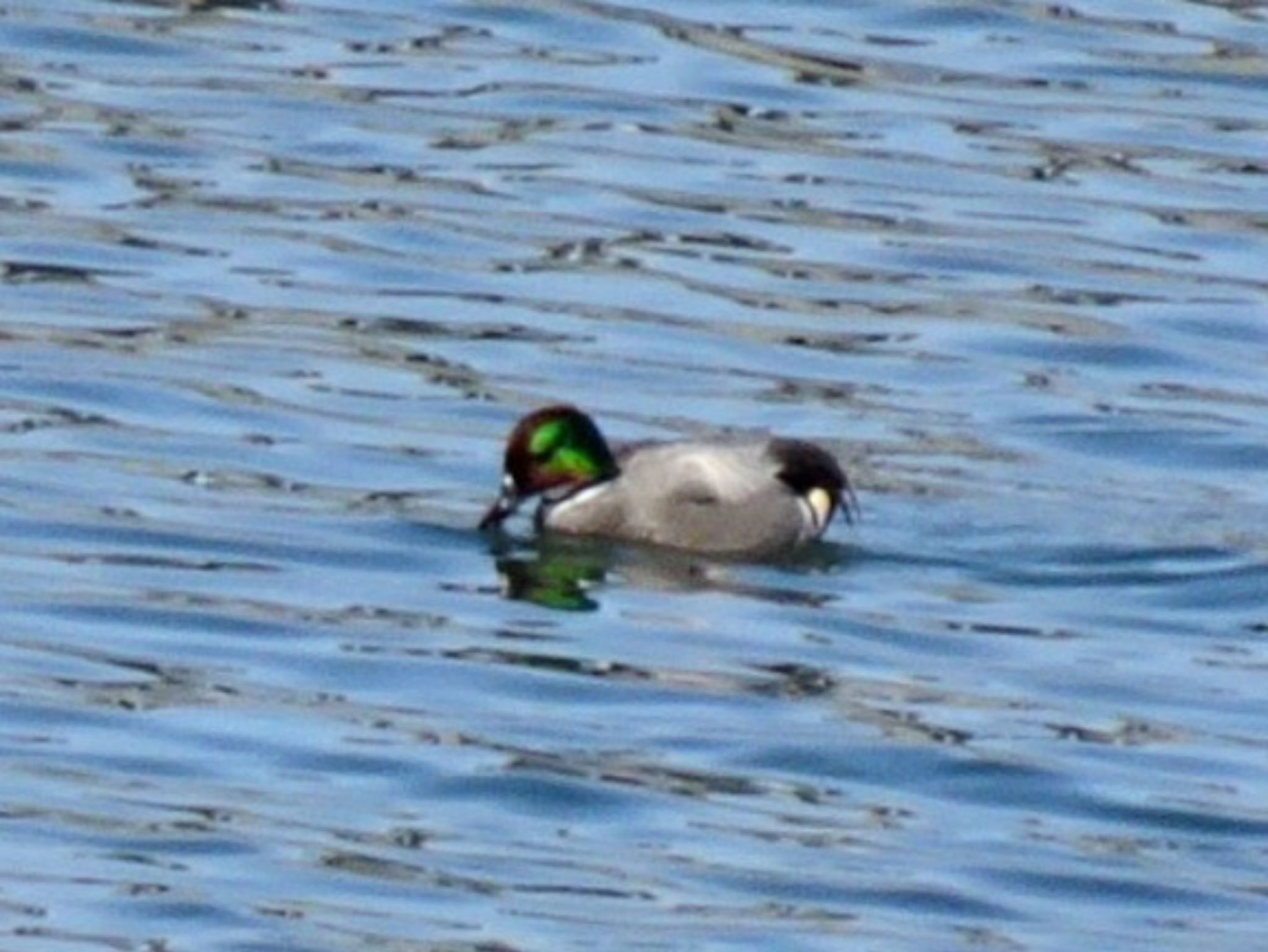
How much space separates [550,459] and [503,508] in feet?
0.72

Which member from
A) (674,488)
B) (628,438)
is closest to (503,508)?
(674,488)

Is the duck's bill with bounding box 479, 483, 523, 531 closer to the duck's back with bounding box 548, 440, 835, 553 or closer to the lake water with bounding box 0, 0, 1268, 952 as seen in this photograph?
the lake water with bounding box 0, 0, 1268, 952

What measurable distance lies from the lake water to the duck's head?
15 cm

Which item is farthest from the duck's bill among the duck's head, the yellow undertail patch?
the yellow undertail patch

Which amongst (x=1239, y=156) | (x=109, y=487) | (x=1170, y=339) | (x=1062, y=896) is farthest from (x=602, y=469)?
(x=1239, y=156)

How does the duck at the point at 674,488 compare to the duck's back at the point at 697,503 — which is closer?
the duck at the point at 674,488

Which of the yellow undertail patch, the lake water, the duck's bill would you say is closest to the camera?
the lake water

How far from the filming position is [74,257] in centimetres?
1752

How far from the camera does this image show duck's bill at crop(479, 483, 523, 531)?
14.8 metres

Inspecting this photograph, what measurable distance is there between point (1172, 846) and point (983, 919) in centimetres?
84

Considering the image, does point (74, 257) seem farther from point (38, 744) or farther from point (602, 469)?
point (38, 744)

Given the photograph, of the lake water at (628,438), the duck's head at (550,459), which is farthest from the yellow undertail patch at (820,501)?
the duck's head at (550,459)

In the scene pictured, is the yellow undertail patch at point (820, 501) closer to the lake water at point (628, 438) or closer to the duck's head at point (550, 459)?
the lake water at point (628, 438)

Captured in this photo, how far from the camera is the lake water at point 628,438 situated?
11203 mm
